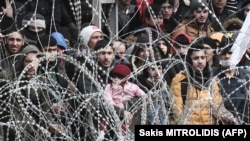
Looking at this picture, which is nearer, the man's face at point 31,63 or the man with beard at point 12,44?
the man's face at point 31,63

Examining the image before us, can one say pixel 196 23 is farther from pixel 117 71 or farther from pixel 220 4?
pixel 117 71

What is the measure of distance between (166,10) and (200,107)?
377 cm

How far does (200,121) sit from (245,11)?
4.16m

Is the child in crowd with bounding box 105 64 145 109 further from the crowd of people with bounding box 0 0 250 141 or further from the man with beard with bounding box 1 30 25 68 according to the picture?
the man with beard with bounding box 1 30 25 68

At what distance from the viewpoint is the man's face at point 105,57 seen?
28.3 feet

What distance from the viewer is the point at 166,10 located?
10.9 metres

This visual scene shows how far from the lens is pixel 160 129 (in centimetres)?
679

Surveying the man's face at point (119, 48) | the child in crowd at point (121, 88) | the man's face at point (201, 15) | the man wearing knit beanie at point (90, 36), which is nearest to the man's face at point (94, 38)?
the man wearing knit beanie at point (90, 36)

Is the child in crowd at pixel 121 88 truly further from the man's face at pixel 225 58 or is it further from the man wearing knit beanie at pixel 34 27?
the man wearing knit beanie at pixel 34 27

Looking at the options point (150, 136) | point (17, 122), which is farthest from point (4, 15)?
point (150, 136)

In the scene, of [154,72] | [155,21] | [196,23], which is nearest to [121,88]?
[154,72]

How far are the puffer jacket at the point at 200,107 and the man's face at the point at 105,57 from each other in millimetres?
1043

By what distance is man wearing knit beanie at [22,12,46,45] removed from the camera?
948 centimetres

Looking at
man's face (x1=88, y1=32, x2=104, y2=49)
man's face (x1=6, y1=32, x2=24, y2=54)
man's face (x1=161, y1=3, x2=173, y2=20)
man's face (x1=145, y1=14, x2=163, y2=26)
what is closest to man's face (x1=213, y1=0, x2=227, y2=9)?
man's face (x1=161, y1=3, x2=173, y2=20)
